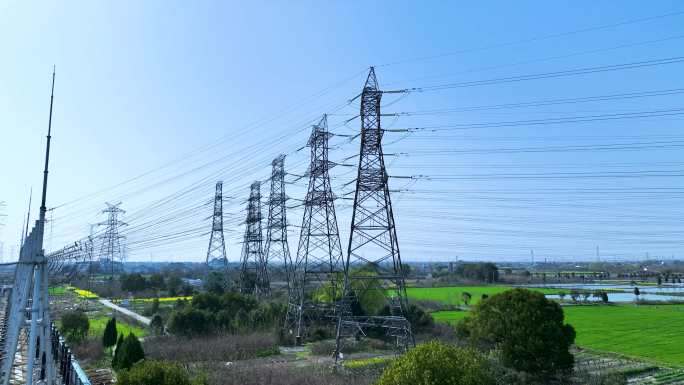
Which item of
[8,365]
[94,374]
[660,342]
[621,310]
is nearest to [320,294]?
[94,374]

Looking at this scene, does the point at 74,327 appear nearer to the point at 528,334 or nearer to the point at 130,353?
the point at 130,353

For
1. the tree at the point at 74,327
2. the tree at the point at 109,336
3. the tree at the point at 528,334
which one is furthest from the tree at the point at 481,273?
the tree at the point at 74,327

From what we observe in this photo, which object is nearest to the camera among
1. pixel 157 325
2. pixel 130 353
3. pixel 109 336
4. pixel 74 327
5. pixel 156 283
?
pixel 130 353

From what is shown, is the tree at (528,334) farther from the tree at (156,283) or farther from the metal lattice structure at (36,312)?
the tree at (156,283)

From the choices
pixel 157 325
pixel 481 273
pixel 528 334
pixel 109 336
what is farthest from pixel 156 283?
pixel 481 273

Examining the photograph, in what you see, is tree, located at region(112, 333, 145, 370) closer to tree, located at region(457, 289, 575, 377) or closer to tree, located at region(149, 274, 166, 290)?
tree, located at region(457, 289, 575, 377)

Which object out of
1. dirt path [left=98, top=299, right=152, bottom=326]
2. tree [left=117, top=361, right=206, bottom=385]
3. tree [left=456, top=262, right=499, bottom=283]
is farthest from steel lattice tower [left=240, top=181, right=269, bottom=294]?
tree [left=456, top=262, right=499, bottom=283]

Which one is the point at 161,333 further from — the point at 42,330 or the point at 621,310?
the point at 621,310
